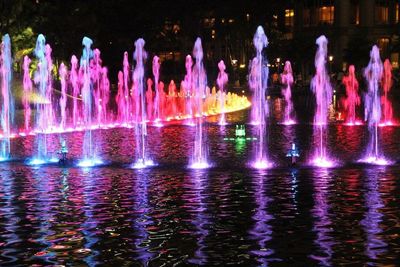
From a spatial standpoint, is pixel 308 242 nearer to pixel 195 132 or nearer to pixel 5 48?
pixel 195 132

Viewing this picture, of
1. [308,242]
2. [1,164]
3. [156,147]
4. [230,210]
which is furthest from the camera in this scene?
[156,147]

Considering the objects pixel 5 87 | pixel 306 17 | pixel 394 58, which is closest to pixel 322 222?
pixel 5 87

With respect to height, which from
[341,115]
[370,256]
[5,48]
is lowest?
[370,256]

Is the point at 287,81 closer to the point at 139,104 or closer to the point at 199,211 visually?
the point at 139,104

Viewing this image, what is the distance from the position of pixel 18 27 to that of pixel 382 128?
25.6 meters

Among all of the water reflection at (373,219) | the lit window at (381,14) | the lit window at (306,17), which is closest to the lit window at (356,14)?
the lit window at (381,14)

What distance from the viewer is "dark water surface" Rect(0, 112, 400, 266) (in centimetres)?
895

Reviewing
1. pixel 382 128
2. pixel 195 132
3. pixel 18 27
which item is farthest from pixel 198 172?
pixel 18 27

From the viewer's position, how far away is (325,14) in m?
101

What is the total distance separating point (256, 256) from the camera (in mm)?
8836

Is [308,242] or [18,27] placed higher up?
[18,27]

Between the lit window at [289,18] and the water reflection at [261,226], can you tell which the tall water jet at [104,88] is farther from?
the lit window at [289,18]

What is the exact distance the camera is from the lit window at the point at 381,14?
96812mm

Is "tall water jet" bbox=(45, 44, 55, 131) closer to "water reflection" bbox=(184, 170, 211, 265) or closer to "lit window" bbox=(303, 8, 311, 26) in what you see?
"water reflection" bbox=(184, 170, 211, 265)
